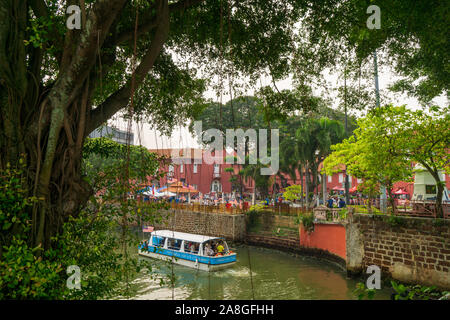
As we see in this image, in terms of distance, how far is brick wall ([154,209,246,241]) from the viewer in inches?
851

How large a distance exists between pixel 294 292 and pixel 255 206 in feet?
34.0

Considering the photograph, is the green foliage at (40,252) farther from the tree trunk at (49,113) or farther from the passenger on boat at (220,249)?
the passenger on boat at (220,249)

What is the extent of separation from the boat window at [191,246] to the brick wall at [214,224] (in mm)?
3688

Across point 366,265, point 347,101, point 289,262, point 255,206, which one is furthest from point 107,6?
point 255,206

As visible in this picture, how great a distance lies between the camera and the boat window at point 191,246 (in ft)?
51.5

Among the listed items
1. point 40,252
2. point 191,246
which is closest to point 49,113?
point 40,252

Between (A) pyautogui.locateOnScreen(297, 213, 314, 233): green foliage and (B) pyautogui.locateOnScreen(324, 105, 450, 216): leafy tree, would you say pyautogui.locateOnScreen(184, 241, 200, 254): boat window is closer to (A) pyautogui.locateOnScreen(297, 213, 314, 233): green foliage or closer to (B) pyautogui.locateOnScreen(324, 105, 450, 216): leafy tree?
(A) pyautogui.locateOnScreen(297, 213, 314, 233): green foliage

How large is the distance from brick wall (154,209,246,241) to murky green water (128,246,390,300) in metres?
4.47

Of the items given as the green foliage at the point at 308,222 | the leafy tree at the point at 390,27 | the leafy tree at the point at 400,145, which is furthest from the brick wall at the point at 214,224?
the leafy tree at the point at 390,27

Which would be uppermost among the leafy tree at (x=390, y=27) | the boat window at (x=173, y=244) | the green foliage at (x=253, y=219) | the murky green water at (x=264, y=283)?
the leafy tree at (x=390, y=27)

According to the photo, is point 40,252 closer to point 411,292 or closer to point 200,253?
point 411,292

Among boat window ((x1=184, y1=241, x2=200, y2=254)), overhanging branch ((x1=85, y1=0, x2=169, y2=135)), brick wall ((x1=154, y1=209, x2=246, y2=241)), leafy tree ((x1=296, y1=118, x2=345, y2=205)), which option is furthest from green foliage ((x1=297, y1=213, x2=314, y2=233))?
overhanging branch ((x1=85, y1=0, x2=169, y2=135))

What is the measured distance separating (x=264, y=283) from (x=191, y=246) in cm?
422

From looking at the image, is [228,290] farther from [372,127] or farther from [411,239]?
[372,127]
